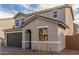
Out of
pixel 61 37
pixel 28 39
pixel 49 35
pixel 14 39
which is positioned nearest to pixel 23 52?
pixel 28 39

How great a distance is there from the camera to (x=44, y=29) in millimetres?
6871

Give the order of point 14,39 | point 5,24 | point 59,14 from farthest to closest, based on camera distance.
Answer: point 14,39 < point 5,24 < point 59,14

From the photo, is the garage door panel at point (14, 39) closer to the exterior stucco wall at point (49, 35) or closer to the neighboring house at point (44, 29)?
the neighboring house at point (44, 29)

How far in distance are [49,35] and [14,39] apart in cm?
128

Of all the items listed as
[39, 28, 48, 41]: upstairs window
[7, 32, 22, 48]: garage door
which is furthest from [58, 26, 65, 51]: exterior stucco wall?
[7, 32, 22, 48]: garage door

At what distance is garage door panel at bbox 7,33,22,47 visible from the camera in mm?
6984

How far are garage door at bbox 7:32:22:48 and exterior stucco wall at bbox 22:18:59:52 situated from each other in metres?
0.20

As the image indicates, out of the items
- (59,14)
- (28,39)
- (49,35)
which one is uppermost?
(59,14)

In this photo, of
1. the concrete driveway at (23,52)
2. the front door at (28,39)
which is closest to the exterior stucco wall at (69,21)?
the concrete driveway at (23,52)

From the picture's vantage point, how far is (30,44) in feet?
22.7

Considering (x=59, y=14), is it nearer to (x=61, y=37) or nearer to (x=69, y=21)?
(x=69, y=21)

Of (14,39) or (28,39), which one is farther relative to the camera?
(14,39)
